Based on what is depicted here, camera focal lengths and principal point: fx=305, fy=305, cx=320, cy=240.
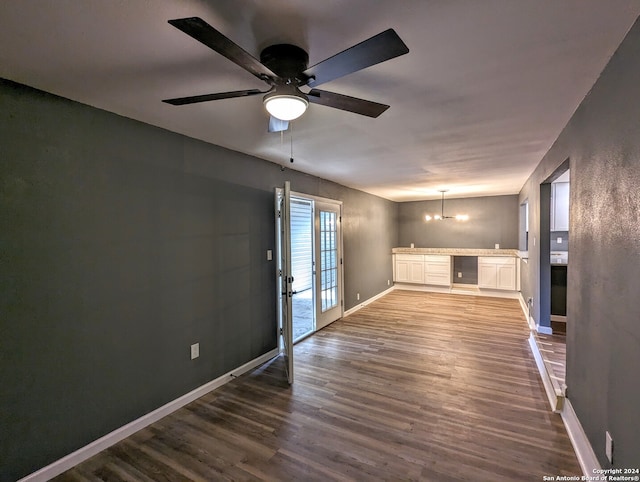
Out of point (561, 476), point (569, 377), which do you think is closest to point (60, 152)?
point (561, 476)

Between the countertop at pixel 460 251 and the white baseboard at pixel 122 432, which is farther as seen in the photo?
the countertop at pixel 460 251

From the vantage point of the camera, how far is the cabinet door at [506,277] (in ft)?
21.7

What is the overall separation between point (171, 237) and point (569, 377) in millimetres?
3427

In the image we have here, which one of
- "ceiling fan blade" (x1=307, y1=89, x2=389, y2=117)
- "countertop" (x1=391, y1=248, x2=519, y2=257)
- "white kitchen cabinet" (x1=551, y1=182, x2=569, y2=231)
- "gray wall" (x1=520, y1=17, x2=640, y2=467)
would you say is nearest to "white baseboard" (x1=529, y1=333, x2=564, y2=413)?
"gray wall" (x1=520, y1=17, x2=640, y2=467)

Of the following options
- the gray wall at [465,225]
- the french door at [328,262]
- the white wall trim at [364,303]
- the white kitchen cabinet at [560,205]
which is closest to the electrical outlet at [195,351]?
the french door at [328,262]

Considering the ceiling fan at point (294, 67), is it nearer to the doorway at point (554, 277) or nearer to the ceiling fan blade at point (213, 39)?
the ceiling fan blade at point (213, 39)

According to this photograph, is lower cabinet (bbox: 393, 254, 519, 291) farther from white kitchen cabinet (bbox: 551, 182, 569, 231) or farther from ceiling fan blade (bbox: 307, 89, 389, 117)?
ceiling fan blade (bbox: 307, 89, 389, 117)

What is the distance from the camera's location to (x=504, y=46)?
1.47m

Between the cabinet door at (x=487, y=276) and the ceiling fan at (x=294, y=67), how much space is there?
250 inches

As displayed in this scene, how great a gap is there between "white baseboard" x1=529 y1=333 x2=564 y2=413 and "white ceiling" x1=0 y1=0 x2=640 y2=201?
2245mm

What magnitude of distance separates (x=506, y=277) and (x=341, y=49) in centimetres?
675

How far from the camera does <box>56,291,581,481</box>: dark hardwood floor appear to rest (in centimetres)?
195

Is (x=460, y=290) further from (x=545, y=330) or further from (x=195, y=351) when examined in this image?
(x=195, y=351)

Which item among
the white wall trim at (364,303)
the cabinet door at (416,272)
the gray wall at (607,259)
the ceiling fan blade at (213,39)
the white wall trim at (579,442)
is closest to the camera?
the ceiling fan blade at (213,39)
